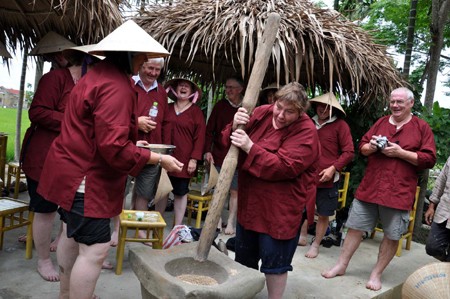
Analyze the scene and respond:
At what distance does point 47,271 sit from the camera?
2848 millimetres

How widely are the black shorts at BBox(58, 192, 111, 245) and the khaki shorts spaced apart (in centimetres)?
239

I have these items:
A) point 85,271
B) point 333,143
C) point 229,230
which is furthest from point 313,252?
point 85,271

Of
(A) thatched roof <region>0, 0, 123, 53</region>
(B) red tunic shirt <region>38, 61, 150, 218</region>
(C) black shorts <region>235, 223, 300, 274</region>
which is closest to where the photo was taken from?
(B) red tunic shirt <region>38, 61, 150, 218</region>

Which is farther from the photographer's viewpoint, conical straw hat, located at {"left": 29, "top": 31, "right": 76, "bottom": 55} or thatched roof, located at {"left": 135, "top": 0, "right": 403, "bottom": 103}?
thatched roof, located at {"left": 135, "top": 0, "right": 403, "bottom": 103}

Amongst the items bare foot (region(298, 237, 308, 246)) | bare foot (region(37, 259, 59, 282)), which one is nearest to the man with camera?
bare foot (region(298, 237, 308, 246))

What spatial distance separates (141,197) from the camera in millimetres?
3607

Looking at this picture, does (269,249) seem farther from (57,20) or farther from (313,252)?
(57,20)

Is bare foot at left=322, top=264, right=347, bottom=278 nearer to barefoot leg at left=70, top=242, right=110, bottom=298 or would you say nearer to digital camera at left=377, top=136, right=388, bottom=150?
digital camera at left=377, top=136, right=388, bottom=150

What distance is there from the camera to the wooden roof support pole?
7.79 ft

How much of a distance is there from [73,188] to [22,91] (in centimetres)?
530

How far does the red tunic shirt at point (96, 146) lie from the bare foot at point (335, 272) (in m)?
2.38

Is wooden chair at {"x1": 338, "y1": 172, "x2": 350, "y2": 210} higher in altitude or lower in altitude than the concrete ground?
higher

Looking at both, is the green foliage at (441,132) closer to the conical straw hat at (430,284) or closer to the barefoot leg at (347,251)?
the barefoot leg at (347,251)

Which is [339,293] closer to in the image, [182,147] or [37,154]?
[182,147]
